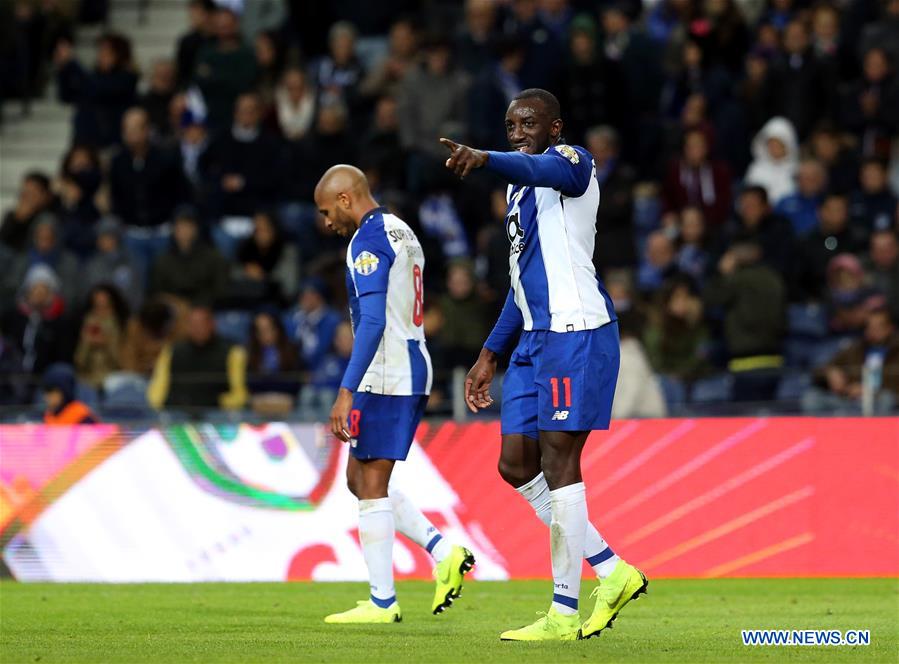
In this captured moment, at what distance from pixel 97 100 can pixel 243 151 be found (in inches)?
116

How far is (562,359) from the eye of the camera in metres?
8.39

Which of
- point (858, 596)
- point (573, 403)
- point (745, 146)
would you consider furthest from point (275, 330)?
point (573, 403)

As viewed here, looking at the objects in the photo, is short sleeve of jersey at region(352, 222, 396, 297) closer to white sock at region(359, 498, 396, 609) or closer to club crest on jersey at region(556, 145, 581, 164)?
white sock at region(359, 498, 396, 609)

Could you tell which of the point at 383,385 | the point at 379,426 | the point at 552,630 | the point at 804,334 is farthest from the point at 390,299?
the point at 804,334

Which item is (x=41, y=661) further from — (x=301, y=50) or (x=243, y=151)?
(x=301, y=50)

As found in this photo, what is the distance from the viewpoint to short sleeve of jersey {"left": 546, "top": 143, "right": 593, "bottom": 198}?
8055 mm

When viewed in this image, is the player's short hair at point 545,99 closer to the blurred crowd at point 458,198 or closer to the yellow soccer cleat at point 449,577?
the yellow soccer cleat at point 449,577

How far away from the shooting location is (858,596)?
37.0 feet

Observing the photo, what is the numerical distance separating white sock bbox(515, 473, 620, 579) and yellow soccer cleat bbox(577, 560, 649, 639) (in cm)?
12

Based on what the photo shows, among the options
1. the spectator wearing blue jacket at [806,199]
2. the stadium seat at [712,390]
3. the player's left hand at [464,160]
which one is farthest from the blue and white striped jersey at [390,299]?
the spectator wearing blue jacket at [806,199]

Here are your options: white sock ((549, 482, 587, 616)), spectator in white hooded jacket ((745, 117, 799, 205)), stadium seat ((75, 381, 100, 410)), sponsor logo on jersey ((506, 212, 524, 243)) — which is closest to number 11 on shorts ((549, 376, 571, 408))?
white sock ((549, 482, 587, 616))

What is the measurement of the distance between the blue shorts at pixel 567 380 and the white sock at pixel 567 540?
33 cm

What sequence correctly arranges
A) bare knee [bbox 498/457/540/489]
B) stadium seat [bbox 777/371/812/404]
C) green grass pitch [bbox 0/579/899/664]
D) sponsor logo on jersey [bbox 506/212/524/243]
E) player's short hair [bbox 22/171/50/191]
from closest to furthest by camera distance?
green grass pitch [bbox 0/579/899/664]
sponsor logo on jersey [bbox 506/212/524/243]
bare knee [bbox 498/457/540/489]
stadium seat [bbox 777/371/812/404]
player's short hair [bbox 22/171/50/191]

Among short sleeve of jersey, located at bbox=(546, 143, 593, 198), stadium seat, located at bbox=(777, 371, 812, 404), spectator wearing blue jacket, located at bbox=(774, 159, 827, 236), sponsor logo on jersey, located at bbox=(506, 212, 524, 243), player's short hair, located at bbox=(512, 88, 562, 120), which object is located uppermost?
player's short hair, located at bbox=(512, 88, 562, 120)
